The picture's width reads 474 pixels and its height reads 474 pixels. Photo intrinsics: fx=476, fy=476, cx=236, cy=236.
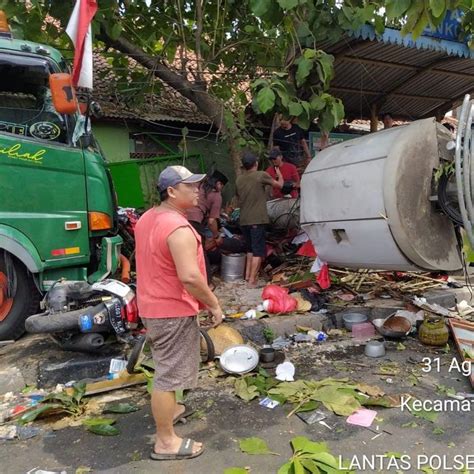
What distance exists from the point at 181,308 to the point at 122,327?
52.0 inches

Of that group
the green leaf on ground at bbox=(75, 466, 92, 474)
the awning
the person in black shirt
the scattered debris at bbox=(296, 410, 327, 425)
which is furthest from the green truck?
the person in black shirt

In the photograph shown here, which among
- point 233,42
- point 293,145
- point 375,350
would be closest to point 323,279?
point 375,350

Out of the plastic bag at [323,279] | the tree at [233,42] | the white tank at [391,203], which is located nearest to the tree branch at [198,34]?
the tree at [233,42]

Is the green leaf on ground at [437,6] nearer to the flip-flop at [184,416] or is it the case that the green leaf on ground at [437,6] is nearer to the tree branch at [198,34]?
the flip-flop at [184,416]

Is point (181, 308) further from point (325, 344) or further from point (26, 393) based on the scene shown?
point (325, 344)

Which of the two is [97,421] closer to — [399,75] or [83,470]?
[83,470]

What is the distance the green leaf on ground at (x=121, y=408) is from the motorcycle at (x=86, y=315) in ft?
1.88

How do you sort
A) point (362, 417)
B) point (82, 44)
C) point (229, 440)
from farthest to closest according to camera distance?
point (82, 44) < point (362, 417) < point (229, 440)

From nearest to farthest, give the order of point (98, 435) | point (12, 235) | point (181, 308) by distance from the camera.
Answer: point (181, 308)
point (98, 435)
point (12, 235)

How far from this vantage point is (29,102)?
4.58m

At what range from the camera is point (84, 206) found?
461 centimetres

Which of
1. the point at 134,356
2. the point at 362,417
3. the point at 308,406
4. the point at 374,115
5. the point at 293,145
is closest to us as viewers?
the point at 362,417

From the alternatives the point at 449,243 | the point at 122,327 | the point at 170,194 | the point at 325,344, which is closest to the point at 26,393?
the point at 122,327

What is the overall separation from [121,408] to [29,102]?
9.86 feet
